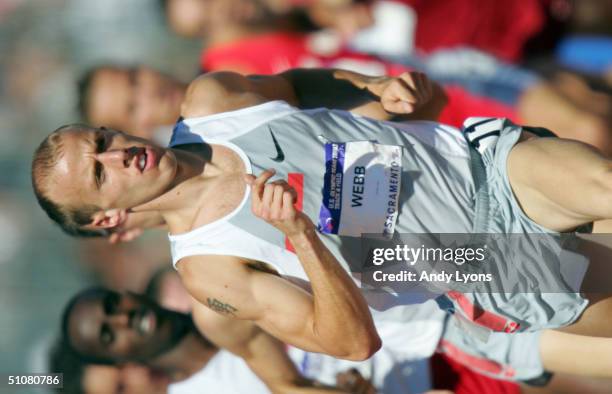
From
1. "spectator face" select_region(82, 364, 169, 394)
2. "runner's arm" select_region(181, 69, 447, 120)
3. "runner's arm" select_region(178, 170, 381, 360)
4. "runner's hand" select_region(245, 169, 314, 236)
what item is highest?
"runner's arm" select_region(181, 69, 447, 120)

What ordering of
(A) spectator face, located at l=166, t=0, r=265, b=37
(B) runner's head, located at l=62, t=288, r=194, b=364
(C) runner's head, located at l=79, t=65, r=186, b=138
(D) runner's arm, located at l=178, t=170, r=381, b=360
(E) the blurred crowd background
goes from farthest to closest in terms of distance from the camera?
(A) spectator face, located at l=166, t=0, r=265, b=37 → (C) runner's head, located at l=79, t=65, r=186, b=138 → (E) the blurred crowd background → (B) runner's head, located at l=62, t=288, r=194, b=364 → (D) runner's arm, located at l=178, t=170, r=381, b=360

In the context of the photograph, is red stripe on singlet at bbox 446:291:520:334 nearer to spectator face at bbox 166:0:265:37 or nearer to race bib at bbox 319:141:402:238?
race bib at bbox 319:141:402:238

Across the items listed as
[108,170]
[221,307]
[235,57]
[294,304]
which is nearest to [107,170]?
[108,170]

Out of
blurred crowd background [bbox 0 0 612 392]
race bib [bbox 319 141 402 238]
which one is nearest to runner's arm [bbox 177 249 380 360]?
race bib [bbox 319 141 402 238]

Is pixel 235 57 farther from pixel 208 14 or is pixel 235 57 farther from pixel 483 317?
pixel 483 317

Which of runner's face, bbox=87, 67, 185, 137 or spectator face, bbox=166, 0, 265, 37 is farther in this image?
spectator face, bbox=166, 0, 265, 37

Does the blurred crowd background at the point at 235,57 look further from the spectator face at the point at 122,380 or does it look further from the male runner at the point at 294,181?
the male runner at the point at 294,181

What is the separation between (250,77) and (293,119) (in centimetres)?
28

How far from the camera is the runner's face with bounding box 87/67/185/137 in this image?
10.9 ft

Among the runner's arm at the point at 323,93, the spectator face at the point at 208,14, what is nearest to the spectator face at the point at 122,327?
the runner's arm at the point at 323,93

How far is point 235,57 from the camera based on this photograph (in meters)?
3.65

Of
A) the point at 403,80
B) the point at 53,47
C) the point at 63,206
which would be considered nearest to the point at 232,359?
the point at 63,206

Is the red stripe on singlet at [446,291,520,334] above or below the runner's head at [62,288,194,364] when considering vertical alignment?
above

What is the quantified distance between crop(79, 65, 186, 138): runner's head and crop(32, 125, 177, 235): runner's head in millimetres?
1335
